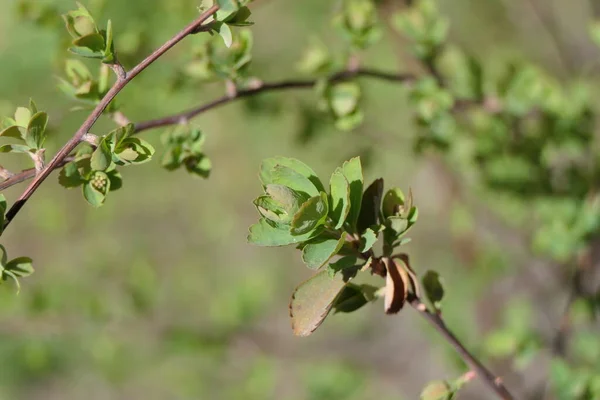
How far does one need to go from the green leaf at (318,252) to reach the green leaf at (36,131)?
0.18 metres

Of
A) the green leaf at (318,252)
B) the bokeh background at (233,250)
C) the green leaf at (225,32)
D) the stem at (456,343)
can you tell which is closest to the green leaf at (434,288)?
the stem at (456,343)

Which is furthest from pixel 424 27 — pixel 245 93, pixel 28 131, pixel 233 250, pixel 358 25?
pixel 233 250

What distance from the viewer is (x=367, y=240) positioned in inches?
15.1

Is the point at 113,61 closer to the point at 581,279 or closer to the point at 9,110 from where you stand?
the point at 9,110

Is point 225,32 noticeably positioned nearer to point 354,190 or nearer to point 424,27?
point 354,190

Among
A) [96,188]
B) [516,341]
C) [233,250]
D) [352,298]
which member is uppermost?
[96,188]

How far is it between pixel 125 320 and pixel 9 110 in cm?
53

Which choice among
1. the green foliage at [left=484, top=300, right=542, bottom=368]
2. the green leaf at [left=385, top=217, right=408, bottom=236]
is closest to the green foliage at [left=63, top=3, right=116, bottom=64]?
the green leaf at [left=385, top=217, right=408, bottom=236]

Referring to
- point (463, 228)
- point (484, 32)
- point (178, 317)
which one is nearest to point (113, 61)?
point (463, 228)

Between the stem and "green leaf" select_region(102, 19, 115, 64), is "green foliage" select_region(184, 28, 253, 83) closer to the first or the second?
"green leaf" select_region(102, 19, 115, 64)

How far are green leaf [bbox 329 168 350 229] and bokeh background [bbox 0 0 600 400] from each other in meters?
0.48

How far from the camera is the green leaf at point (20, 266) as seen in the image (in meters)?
0.39

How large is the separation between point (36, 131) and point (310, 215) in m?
0.18

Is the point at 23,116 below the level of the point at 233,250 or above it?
above
